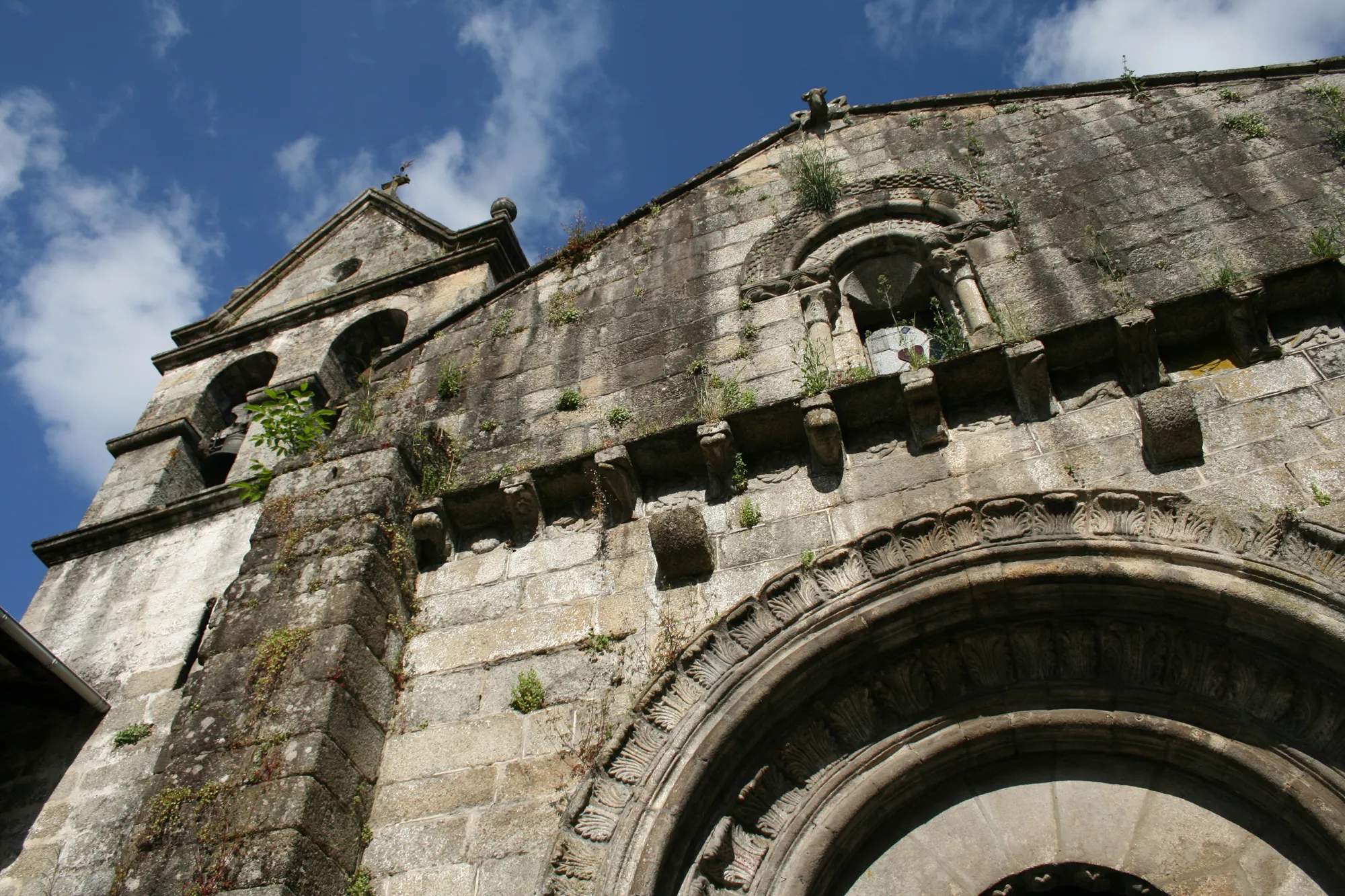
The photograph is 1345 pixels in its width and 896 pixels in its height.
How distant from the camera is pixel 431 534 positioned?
624cm

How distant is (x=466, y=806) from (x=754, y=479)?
2.39 meters

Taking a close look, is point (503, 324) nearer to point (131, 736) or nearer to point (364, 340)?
point (131, 736)

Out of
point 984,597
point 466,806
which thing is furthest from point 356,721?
point 984,597

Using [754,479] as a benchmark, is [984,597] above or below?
below

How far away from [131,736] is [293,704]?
93.1 inches

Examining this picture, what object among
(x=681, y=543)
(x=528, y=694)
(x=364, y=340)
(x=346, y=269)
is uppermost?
(x=346, y=269)

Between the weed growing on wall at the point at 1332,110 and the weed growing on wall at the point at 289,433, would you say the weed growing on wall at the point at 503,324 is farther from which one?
the weed growing on wall at the point at 1332,110

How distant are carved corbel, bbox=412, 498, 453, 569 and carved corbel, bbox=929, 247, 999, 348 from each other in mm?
3533

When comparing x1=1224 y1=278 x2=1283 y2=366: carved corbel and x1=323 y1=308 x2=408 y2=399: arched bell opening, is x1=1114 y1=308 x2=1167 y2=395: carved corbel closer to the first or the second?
x1=1224 y1=278 x2=1283 y2=366: carved corbel

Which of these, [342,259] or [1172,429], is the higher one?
[342,259]

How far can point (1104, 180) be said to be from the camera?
A: 282 inches

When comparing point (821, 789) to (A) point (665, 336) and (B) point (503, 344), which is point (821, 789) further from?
(B) point (503, 344)

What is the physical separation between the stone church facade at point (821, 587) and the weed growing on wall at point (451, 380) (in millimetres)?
21

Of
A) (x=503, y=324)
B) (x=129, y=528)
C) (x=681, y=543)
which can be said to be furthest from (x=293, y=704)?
(x=129, y=528)
